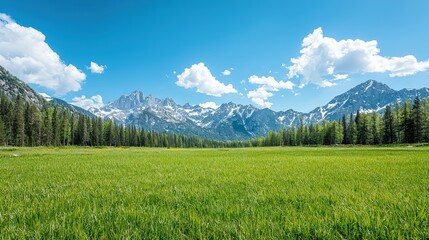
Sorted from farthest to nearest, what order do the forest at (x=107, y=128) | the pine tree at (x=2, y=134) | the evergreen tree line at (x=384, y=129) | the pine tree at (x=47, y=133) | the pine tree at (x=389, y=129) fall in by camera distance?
the pine tree at (x=47, y=133) < the pine tree at (x=389, y=129) < the forest at (x=107, y=128) < the pine tree at (x=2, y=134) < the evergreen tree line at (x=384, y=129)

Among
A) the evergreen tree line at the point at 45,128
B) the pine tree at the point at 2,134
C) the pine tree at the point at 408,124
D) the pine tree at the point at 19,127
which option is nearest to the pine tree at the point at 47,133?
the evergreen tree line at the point at 45,128

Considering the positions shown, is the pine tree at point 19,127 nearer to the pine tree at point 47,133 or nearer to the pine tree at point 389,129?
the pine tree at point 47,133

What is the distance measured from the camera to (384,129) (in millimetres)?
104125

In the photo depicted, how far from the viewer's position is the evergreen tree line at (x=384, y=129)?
289ft

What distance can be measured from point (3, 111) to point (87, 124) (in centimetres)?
4024

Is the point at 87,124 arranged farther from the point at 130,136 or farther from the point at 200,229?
the point at 200,229

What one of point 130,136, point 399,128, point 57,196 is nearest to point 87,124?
point 130,136

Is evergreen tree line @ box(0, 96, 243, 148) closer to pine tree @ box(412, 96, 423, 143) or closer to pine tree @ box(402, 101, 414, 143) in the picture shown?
pine tree @ box(402, 101, 414, 143)

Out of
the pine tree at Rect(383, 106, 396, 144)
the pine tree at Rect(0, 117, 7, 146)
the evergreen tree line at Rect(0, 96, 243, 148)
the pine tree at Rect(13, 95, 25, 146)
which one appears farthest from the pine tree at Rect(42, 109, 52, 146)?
the pine tree at Rect(383, 106, 396, 144)

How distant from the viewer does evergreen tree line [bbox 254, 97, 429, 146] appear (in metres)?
88.2

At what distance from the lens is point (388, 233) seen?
2.76 meters

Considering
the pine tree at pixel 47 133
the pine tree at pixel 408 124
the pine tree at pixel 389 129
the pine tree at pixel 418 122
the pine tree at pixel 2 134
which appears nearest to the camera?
the pine tree at pixel 418 122

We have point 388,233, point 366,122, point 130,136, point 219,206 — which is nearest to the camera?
point 388,233

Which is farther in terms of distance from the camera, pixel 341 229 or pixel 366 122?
pixel 366 122
